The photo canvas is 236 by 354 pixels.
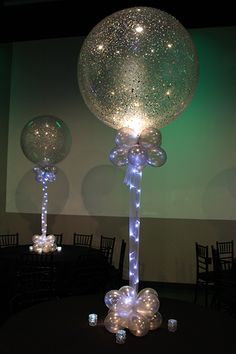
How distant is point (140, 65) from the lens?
2066 millimetres

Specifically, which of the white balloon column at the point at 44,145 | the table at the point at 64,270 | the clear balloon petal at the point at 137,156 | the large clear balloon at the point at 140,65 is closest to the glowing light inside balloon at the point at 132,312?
the clear balloon petal at the point at 137,156

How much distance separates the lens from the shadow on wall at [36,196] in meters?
6.21

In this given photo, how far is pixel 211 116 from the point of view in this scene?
5781 millimetres

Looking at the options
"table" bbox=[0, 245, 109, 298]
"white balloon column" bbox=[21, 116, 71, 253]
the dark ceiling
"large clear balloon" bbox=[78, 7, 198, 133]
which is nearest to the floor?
"table" bbox=[0, 245, 109, 298]

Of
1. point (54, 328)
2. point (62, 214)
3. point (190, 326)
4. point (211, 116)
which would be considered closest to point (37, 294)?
point (54, 328)

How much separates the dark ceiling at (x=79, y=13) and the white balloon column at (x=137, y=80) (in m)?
3.34

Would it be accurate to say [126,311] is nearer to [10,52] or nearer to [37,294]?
[37,294]

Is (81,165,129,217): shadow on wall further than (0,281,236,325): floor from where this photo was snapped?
Yes

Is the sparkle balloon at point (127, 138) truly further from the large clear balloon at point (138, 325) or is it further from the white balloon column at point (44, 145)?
the white balloon column at point (44, 145)

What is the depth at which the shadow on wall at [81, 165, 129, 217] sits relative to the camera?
5996 mm

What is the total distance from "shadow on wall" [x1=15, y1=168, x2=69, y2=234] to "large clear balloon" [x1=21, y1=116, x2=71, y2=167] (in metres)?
1.69

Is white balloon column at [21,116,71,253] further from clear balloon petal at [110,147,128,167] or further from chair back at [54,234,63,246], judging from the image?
clear balloon petal at [110,147,128,167]

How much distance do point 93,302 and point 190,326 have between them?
0.69m

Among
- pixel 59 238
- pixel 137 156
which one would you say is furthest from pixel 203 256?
pixel 137 156
